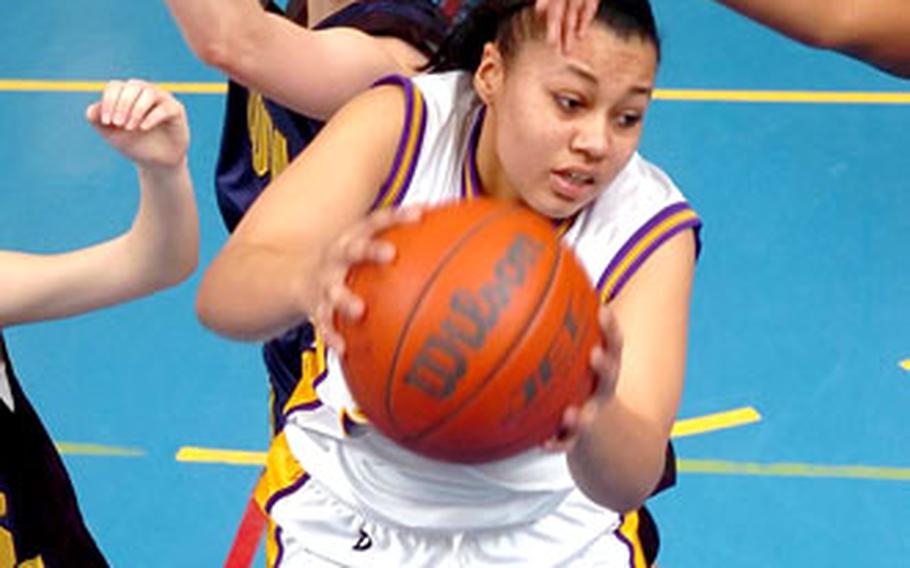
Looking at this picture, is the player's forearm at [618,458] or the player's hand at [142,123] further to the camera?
the player's hand at [142,123]

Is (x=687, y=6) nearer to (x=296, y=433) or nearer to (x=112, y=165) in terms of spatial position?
(x=112, y=165)

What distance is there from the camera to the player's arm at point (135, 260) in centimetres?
159

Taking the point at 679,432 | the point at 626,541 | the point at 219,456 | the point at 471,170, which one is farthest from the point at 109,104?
the point at 679,432

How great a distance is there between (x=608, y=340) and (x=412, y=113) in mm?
511

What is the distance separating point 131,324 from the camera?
3799 mm

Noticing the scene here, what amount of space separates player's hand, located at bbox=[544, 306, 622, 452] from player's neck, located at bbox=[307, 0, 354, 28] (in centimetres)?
82

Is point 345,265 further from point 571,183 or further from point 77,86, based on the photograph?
point 77,86

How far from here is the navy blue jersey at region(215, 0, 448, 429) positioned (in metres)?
1.79

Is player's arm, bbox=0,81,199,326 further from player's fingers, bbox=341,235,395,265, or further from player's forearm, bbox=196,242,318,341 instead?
player's fingers, bbox=341,235,395,265

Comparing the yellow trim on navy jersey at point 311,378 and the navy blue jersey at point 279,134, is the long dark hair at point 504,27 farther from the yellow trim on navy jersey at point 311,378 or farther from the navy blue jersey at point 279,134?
the yellow trim on navy jersey at point 311,378

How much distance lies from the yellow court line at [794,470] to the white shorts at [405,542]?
162 cm

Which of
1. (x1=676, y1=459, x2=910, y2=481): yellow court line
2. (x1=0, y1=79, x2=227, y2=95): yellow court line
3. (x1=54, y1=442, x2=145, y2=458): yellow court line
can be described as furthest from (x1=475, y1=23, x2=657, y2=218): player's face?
(x1=0, y1=79, x2=227, y2=95): yellow court line

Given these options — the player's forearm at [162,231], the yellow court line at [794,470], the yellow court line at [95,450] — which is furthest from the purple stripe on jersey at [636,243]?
the yellow court line at [95,450]

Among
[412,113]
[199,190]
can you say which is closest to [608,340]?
[412,113]
